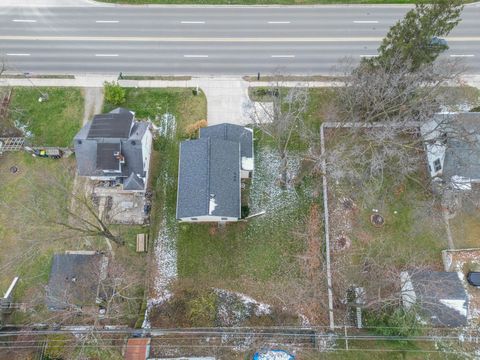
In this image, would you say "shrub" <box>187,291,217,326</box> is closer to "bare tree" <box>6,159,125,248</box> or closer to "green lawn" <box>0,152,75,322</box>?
"bare tree" <box>6,159,125,248</box>

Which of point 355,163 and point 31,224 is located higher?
point 355,163

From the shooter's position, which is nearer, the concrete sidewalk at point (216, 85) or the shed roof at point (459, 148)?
the shed roof at point (459, 148)

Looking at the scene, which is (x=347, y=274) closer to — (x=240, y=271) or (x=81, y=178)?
(x=240, y=271)

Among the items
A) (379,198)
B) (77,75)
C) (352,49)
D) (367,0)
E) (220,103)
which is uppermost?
(367,0)

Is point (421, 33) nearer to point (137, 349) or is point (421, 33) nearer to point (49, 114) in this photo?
point (137, 349)

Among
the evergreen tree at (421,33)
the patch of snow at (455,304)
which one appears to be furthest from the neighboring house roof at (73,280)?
the evergreen tree at (421,33)

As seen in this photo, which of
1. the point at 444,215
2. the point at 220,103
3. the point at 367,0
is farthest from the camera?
the point at 367,0

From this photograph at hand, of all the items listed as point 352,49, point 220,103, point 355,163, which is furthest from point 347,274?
point 352,49

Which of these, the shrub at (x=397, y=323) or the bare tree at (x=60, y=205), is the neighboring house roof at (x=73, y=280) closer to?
the bare tree at (x=60, y=205)
